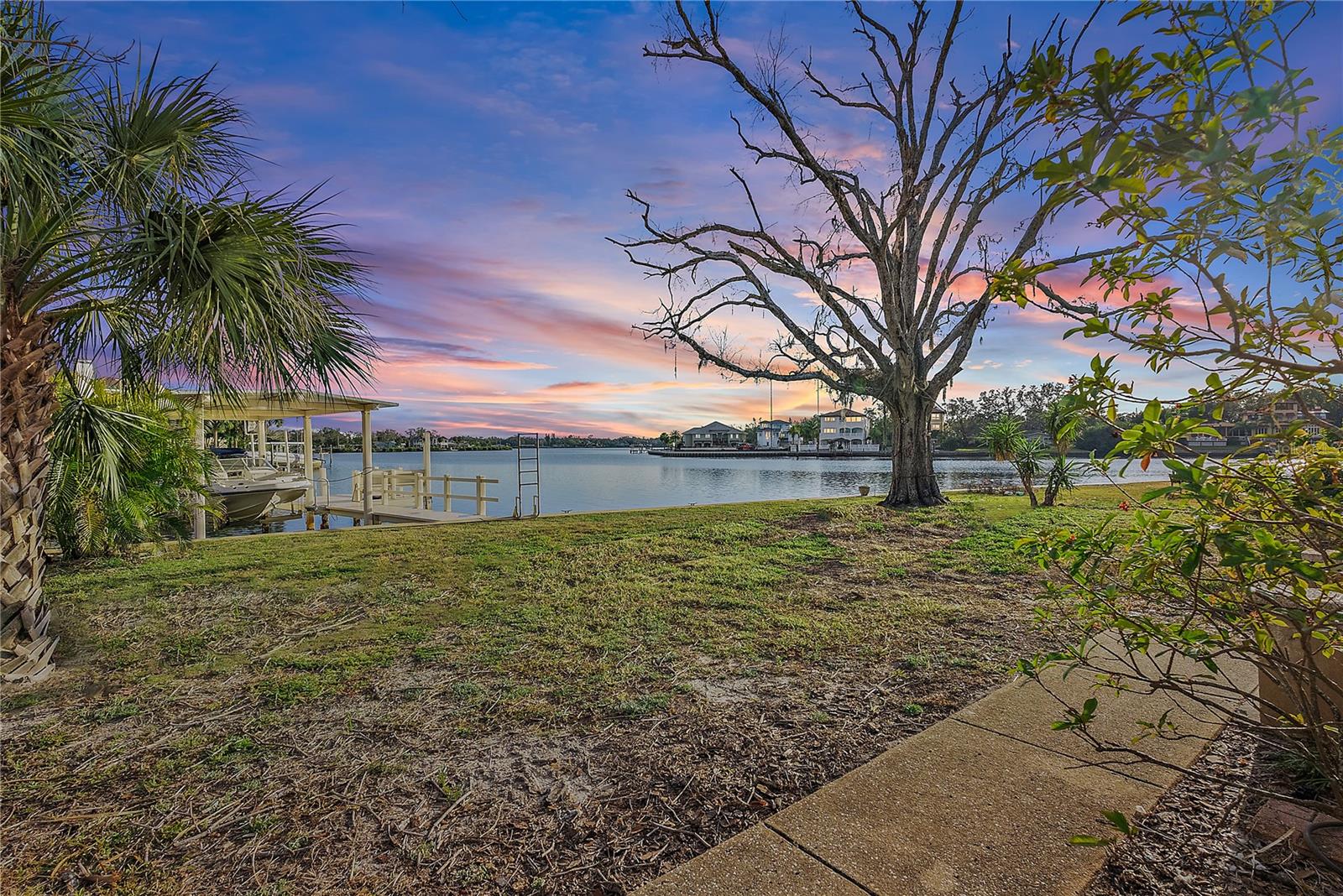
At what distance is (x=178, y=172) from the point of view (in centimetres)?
325

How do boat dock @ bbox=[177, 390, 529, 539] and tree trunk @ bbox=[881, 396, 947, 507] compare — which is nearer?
tree trunk @ bbox=[881, 396, 947, 507]

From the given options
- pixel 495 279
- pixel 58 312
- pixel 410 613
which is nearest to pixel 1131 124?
pixel 410 613

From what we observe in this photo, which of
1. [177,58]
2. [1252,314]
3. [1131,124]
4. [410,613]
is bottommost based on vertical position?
[410,613]

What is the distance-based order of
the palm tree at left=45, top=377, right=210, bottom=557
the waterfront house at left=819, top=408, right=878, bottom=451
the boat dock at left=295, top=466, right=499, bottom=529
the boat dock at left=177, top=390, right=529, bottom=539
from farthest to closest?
the waterfront house at left=819, top=408, right=878, bottom=451 < the boat dock at left=295, top=466, right=499, bottom=529 < the boat dock at left=177, top=390, right=529, bottom=539 < the palm tree at left=45, top=377, right=210, bottom=557

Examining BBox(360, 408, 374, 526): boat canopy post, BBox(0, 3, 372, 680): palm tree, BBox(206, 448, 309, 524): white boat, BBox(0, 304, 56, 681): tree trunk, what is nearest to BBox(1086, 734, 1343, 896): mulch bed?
BBox(0, 3, 372, 680): palm tree

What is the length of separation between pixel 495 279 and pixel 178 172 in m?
6.42

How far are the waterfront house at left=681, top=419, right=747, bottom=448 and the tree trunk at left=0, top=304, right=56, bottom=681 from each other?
7000 centimetres

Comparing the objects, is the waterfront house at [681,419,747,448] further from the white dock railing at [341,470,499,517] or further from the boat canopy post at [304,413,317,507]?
the boat canopy post at [304,413,317,507]

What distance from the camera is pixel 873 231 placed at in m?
10.4

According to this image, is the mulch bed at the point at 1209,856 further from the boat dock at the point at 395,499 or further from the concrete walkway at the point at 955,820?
the boat dock at the point at 395,499

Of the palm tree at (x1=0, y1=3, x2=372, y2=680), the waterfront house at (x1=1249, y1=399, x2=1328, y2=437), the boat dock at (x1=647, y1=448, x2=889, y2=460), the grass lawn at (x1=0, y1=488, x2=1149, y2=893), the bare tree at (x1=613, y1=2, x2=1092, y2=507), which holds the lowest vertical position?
the grass lawn at (x1=0, y1=488, x2=1149, y2=893)

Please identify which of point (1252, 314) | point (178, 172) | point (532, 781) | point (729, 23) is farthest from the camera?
point (729, 23)

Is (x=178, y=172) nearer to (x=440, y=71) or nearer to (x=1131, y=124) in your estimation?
(x=440, y=71)

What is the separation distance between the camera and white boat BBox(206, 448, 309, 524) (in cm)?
1387
